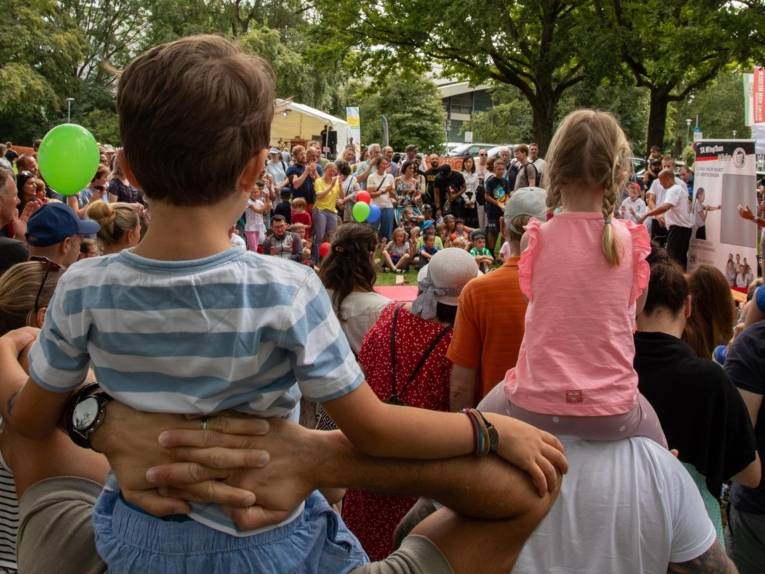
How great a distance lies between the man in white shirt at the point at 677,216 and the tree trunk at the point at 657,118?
1014 cm

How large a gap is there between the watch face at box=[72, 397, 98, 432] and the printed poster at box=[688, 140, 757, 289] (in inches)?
450

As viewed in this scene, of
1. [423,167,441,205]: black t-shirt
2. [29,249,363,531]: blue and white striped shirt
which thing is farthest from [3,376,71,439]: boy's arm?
[423,167,441,205]: black t-shirt

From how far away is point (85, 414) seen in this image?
50.8 inches

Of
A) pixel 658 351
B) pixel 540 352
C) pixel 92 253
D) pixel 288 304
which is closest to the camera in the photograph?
pixel 288 304

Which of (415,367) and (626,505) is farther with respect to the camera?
(415,367)

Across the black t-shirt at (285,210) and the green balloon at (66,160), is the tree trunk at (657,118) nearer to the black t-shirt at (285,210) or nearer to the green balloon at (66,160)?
the black t-shirt at (285,210)

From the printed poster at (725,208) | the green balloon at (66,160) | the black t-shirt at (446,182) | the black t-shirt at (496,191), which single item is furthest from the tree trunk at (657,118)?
the green balloon at (66,160)

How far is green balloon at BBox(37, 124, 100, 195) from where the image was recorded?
695 cm

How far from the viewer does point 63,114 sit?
41.5 metres

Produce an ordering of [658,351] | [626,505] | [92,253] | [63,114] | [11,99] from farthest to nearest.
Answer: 1. [63,114]
2. [11,99]
3. [92,253]
4. [658,351]
5. [626,505]

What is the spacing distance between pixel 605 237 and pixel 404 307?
4.43 feet

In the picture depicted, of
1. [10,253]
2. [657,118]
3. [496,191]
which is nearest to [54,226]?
[10,253]

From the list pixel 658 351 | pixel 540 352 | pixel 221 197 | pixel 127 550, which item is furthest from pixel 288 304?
pixel 658 351

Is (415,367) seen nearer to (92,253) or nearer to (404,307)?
(404,307)
